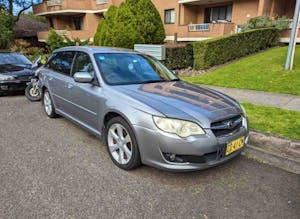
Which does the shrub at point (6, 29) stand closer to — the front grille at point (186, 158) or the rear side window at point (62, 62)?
the rear side window at point (62, 62)

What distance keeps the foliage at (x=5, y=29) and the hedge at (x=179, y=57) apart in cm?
1810

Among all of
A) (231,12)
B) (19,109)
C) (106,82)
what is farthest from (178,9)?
(106,82)

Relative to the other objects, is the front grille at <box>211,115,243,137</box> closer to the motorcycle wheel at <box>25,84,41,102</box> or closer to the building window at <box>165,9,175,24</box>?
the motorcycle wheel at <box>25,84,41,102</box>

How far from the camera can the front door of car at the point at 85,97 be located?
3496 millimetres

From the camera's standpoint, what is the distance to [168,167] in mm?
2676

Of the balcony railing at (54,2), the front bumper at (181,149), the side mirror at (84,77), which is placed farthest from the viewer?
the balcony railing at (54,2)

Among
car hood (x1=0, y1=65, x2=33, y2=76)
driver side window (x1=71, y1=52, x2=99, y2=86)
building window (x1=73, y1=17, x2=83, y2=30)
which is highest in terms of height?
building window (x1=73, y1=17, x2=83, y2=30)

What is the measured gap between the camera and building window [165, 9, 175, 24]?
19.5 m

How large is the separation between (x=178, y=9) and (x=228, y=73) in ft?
38.0

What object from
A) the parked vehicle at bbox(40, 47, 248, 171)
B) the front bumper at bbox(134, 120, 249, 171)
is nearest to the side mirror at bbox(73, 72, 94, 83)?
the parked vehicle at bbox(40, 47, 248, 171)

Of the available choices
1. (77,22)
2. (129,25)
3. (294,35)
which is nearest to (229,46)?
(294,35)

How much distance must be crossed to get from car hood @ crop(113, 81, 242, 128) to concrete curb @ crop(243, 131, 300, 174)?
880 millimetres

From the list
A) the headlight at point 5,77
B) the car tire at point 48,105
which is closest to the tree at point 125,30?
the headlight at point 5,77

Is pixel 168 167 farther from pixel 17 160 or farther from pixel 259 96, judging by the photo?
pixel 259 96
